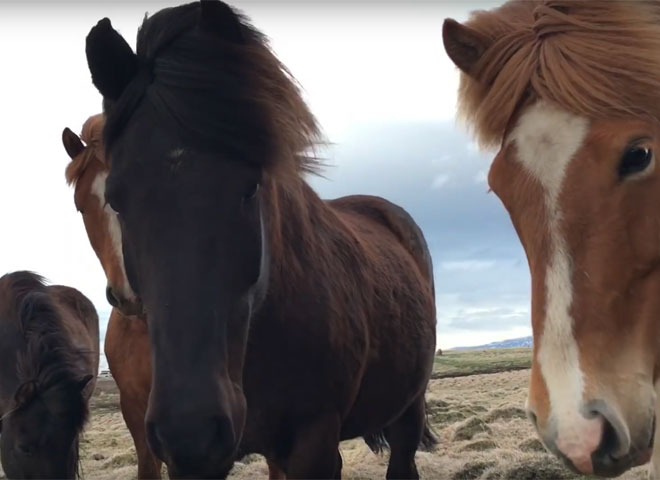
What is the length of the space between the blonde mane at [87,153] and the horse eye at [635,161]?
12.8 feet

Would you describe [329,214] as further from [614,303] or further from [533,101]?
[614,303]

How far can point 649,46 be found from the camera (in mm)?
2521

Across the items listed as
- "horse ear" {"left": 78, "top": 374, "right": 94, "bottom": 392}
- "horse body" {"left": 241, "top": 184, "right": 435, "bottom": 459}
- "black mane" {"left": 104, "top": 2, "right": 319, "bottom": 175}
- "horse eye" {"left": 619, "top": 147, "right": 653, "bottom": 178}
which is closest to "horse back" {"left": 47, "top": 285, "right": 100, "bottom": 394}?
"horse ear" {"left": 78, "top": 374, "right": 94, "bottom": 392}

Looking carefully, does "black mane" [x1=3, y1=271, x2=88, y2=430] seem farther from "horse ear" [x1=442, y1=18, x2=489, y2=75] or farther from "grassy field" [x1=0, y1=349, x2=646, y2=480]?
"horse ear" [x1=442, y1=18, x2=489, y2=75]

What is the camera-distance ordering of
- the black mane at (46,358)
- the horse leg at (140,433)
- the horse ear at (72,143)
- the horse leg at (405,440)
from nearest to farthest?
the horse leg at (140,433), the black mane at (46,358), the horse ear at (72,143), the horse leg at (405,440)

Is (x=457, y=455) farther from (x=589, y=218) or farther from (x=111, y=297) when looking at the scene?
(x=589, y=218)

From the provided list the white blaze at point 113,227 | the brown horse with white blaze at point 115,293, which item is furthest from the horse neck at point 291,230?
the white blaze at point 113,227

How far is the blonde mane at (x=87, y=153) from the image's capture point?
5281mm

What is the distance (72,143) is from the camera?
568cm

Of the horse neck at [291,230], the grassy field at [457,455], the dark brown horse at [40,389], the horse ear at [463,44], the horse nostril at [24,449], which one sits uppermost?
the horse ear at [463,44]

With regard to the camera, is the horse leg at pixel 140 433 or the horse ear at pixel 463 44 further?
the horse leg at pixel 140 433

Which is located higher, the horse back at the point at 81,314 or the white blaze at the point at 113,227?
the white blaze at the point at 113,227

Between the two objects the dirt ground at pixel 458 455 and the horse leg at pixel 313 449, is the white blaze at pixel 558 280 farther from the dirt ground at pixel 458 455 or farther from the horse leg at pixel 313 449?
the dirt ground at pixel 458 455

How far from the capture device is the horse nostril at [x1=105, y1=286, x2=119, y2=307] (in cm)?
436
